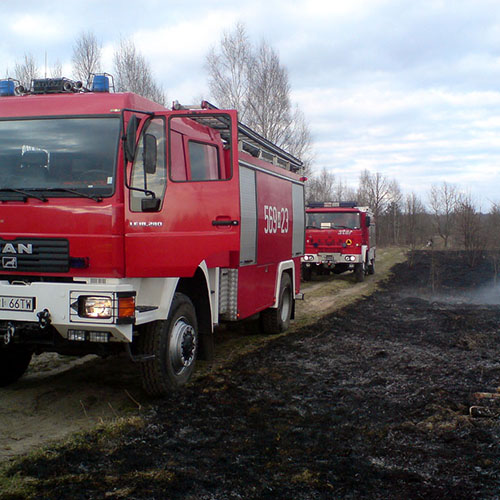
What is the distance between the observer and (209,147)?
637 cm

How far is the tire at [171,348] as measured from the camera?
5.43 m

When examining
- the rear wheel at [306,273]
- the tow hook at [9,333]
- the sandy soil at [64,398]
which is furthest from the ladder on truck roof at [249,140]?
the rear wheel at [306,273]

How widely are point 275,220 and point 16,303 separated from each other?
4.51 metres

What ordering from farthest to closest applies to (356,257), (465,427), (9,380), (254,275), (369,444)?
(356,257), (254,275), (9,380), (465,427), (369,444)

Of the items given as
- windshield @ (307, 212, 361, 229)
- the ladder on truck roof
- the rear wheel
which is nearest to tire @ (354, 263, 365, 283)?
windshield @ (307, 212, 361, 229)

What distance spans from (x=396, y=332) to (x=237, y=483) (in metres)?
6.45

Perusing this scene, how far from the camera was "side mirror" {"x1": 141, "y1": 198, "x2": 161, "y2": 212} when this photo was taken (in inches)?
201

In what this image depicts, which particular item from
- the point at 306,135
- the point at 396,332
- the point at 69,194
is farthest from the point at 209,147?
the point at 306,135

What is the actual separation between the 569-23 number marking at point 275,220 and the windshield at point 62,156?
3.31 meters

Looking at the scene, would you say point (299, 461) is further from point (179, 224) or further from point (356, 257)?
point (356, 257)

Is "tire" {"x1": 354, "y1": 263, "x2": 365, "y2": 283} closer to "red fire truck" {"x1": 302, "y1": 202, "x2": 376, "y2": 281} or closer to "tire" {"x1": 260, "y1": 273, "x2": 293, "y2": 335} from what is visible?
"red fire truck" {"x1": 302, "y1": 202, "x2": 376, "y2": 281}

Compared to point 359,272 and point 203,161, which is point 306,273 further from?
point 203,161

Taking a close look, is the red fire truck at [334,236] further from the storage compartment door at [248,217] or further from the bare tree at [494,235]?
the bare tree at [494,235]

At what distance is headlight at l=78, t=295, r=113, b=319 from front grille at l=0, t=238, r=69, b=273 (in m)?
0.36
